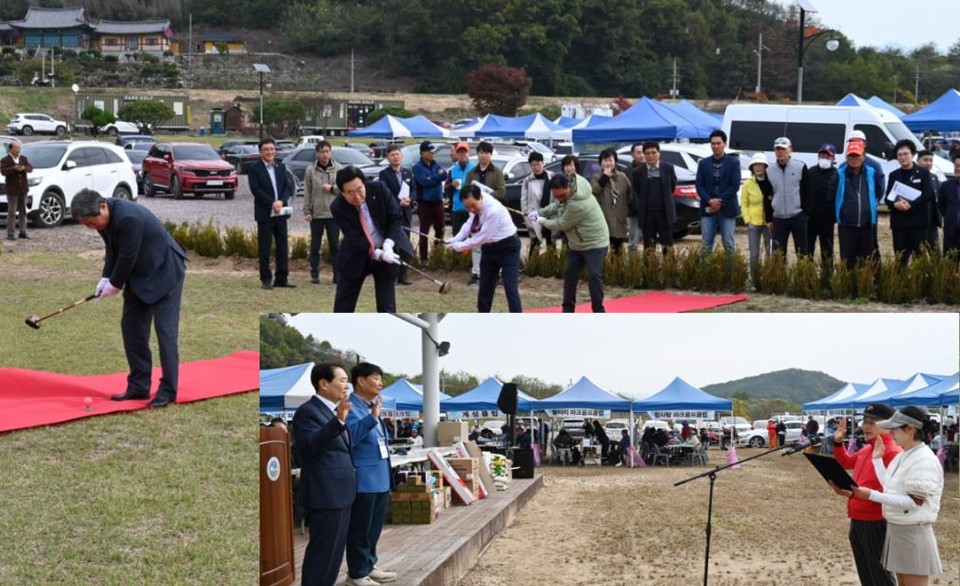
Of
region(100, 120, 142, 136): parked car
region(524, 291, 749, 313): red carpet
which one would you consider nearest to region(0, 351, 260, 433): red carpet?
region(524, 291, 749, 313): red carpet

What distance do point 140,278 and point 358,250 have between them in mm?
1587

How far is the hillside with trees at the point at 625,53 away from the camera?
367ft

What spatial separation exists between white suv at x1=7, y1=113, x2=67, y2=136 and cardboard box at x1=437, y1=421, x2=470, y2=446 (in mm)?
72417

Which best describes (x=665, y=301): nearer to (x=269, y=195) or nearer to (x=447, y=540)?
(x=269, y=195)

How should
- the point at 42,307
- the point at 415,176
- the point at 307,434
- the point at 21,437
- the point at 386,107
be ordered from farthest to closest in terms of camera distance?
the point at 386,107, the point at 415,176, the point at 42,307, the point at 21,437, the point at 307,434

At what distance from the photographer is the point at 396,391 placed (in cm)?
466

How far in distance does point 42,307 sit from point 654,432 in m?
10.9

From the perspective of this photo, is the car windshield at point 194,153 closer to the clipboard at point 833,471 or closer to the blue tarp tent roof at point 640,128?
the blue tarp tent roof at point 640,128

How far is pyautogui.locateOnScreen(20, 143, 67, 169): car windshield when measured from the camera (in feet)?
74.8

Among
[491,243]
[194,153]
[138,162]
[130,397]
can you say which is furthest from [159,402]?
[138,162]

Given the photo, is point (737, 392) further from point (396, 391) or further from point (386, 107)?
point (386, 107)

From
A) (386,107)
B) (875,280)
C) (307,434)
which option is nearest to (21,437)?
(307,434)

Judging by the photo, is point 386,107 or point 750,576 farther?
point 386,107

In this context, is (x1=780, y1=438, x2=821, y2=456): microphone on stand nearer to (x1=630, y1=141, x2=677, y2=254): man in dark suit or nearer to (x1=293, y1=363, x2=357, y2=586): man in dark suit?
(x1=293, y1=363, x2=357, y2=586): man in dark suit
